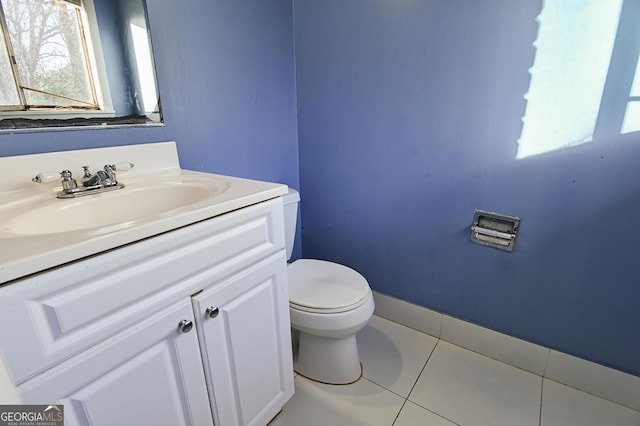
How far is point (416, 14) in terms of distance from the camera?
1.21m

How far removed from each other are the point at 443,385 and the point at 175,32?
1678 mm

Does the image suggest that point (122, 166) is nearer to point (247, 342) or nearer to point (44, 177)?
point (44, 177)

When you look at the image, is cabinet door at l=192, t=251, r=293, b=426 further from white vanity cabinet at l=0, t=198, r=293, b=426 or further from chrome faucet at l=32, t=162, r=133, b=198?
chrome faucet at l=32, t=162, r=133, b=198

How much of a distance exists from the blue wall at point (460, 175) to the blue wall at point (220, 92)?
5.3 inches

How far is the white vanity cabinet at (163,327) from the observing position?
1.61ft

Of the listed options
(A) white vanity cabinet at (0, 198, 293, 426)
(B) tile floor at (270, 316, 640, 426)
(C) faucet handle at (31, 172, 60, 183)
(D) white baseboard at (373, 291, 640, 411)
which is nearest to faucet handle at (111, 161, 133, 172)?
(C) faucet handle at (31, 172, 60, 183)

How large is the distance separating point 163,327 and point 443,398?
3.55ft

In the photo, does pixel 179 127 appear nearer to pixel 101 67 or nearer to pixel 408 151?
pixel 101 67

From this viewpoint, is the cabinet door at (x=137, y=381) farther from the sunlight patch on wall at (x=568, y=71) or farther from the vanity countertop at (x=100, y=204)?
the sunlight patch on wall at (x=568, y=71)

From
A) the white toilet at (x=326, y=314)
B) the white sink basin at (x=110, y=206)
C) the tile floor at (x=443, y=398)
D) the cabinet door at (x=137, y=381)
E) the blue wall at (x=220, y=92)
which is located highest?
the blue wall at (x=220, y=92)

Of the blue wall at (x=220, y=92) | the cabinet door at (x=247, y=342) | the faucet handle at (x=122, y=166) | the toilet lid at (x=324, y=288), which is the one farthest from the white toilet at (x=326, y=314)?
the faucet handle at (x=122, y=166)

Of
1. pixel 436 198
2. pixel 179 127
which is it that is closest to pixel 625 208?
pixel 436 198

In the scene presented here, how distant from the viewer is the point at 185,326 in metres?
0.69

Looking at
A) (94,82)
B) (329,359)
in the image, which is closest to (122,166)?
(94,82)
